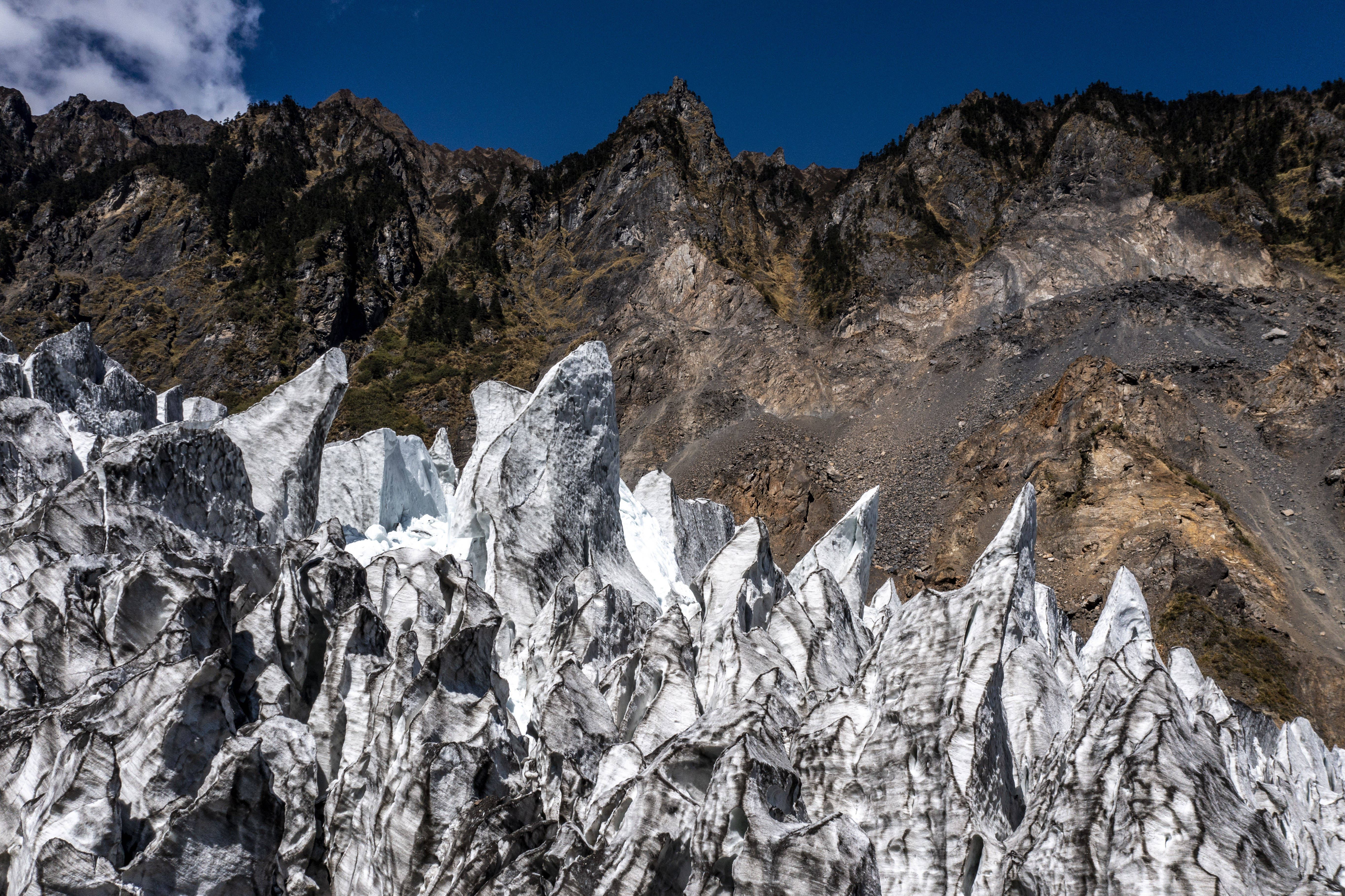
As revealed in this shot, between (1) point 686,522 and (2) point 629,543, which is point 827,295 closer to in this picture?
(1) point 686,522

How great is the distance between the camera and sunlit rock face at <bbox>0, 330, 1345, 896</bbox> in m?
4.84

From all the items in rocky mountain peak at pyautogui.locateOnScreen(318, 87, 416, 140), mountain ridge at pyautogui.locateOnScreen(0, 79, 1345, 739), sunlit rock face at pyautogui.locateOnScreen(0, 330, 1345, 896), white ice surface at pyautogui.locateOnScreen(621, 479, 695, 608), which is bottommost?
sunlit rock face at pyautogui.locateOnScreen(0, 330, 1345, 896)

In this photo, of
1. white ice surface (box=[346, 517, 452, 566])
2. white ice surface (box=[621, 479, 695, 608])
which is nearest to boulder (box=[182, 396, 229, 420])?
white ice surface (box=[346, 517, 452, 566])

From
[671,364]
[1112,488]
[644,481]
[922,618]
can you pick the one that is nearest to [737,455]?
[671,364]

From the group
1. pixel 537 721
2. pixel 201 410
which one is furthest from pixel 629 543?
pixel 201 410

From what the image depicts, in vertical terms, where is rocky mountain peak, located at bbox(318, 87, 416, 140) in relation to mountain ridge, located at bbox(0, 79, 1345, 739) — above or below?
above

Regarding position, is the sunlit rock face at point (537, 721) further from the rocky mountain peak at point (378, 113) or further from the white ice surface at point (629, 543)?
the rocky mountain peak at point (378, 113)

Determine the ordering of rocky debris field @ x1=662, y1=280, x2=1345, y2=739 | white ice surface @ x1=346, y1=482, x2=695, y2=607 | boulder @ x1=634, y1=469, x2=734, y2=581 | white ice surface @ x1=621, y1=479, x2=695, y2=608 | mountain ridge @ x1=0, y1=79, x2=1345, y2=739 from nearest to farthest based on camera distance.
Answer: white ice surface @ x1=346, y1=482, x2=695, y2=607
white ice surface @ x1=621, y1=479, x2=695, y2=608
boulder @ x1=634, y1=469, x2=734, y2=581
rocky debris field @ x1=662, y1=280, x2=1345, y2=739
mountain ridge @ x1=0, y1=79, x2=1345, y2=739

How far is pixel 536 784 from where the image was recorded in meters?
6.46

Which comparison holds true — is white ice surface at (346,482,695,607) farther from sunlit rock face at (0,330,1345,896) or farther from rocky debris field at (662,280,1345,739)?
rocky debris field at (662,280,1345,739)

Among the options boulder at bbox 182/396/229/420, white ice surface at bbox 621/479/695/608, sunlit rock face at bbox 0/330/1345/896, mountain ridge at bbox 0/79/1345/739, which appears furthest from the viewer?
mountain ridge at bbox 0/79/1345/739

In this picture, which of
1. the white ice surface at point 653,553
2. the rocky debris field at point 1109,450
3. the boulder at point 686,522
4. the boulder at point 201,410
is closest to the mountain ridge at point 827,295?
the rocky debris field at point 1109,450

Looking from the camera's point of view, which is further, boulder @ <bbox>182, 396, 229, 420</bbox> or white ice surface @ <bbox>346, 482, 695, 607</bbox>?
boulder @ <bbox>182, 396, 229, 420</bbox>

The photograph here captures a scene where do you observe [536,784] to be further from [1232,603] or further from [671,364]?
[671,364]
